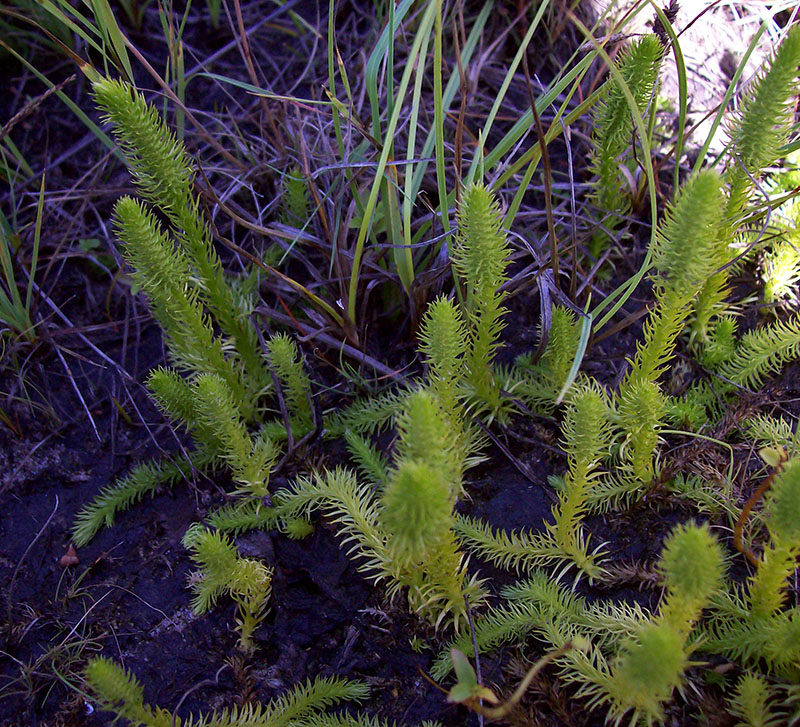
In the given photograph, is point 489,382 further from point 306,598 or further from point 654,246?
point 306,598

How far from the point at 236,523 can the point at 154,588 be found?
28 cm

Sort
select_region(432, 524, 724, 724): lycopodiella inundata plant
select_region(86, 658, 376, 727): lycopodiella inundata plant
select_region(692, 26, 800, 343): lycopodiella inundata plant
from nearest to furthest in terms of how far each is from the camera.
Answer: select_region(432, 524, 724, 724): lycopodiella inundata plant
select_region(86, 658, 376, 727): lycopodiella inundata plant
select_region(692, 26, 800, 343): lycopodiella inundata plant

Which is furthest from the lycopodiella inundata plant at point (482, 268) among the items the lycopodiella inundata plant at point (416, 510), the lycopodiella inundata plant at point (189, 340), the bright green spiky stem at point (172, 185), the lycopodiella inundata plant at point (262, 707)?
the lycopodiella inundata plant at point (262, 707)

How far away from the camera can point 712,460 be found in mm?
1612

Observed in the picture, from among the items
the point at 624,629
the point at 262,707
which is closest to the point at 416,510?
the point at 624,629

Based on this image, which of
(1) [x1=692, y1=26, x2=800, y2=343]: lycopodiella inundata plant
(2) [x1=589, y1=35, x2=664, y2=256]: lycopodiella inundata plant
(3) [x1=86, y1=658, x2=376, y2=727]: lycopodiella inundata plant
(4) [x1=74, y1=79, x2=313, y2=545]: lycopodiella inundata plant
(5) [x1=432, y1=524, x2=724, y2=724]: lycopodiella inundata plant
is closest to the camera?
(5) [x1=432, y1=524, x2=724, y2=724]: lycopodiella inundata plant

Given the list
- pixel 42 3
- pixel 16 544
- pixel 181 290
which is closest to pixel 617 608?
pixel 181 290

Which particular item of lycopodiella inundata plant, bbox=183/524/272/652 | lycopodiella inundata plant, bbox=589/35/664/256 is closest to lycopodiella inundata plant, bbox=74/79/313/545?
lycopodiella inundata plant, bbox=183/524/272/652

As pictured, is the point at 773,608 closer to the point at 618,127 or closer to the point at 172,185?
the point at 618,127

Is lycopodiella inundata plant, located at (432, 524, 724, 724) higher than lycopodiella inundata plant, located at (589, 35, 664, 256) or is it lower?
lower

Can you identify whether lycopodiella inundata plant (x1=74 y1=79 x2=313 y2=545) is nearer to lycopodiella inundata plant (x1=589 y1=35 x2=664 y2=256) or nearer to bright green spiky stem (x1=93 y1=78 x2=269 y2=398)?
bright green spiky stem (x1=93 y1=78 x2=269 y2=398)

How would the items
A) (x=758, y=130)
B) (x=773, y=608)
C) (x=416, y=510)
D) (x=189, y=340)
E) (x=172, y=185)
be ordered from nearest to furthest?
(x=416, y=510) < (x=773, y=608) < (x=758, y=130) < (x=172, y=185) < (x=189, y=340)

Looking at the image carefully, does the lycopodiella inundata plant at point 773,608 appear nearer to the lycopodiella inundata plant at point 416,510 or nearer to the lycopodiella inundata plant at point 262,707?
the lycopodiella inundata plant at point 416,510

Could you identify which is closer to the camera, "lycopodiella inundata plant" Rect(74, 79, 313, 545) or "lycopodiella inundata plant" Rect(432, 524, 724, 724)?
"lycopodiella inundata plant" Rect(432, 524, 724, 724)
